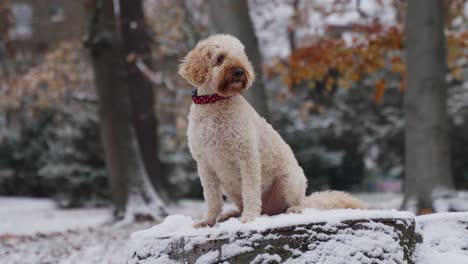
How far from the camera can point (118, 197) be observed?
11398 mm

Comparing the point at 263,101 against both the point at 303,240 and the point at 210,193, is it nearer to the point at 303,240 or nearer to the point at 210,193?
the point at 210,193

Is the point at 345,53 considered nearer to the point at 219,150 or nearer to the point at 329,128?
the point at 329,128

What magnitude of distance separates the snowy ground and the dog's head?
1.64 m

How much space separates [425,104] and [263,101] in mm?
2485

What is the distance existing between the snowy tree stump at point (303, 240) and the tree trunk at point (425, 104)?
5.07 m

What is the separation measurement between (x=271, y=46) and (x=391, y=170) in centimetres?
670

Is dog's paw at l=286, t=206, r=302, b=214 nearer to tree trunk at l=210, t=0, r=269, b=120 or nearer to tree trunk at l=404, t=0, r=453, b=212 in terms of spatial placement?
tree trunk at l=210, t=0, r=269, b=120

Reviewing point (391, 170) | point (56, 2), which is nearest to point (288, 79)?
point (391, 170)

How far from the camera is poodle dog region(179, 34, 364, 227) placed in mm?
3373

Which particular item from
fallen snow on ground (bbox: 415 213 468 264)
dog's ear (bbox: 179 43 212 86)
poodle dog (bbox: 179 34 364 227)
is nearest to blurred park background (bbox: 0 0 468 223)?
fallen snow on ground (bbox: 415 213 468 264)

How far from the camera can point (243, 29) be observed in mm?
8188

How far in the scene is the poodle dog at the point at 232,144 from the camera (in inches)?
133

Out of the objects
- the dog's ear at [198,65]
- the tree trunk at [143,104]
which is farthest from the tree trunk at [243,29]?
the tree trunk at [143,104]

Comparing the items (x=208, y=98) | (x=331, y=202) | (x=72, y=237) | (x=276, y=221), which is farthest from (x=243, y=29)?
(x=276, y=221)
